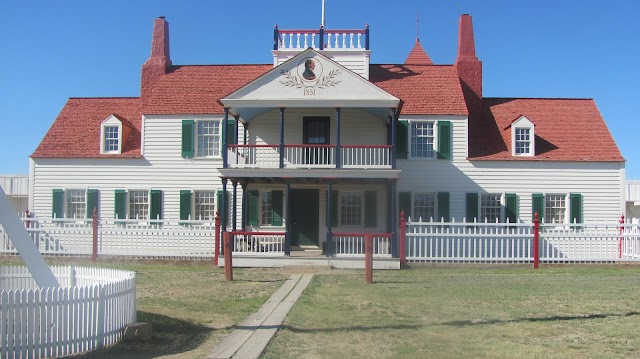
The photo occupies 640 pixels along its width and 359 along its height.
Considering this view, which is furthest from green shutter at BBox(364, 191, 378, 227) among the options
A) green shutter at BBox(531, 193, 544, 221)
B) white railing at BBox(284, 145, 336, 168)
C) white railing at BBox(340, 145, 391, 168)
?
green shutter at BBox(531, 193, 544, 221)

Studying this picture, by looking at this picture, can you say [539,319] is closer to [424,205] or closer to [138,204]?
[424,205]

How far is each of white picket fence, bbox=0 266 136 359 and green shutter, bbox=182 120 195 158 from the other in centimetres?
1577

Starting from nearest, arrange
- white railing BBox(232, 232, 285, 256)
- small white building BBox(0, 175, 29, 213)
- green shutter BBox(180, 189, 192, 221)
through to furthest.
A: white railing BBox(232, 232, 285, 256) < green shutter BBox(180, 189, 192, 221) < small white building BBox(0, 175, 29, 213)

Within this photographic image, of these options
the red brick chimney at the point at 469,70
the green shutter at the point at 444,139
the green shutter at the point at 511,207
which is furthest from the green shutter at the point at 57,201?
the green shutter at the point at 511,207

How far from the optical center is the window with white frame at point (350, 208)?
2483cm

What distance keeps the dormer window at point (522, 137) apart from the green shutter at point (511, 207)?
1593mm

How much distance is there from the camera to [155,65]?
27.6 metres

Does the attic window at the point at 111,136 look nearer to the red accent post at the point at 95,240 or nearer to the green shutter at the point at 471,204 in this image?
the red accent post at the point at 95,240

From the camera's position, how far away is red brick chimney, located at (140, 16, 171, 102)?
27562 mm

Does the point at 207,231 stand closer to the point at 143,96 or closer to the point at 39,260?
the point at 143,96

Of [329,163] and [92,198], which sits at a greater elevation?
[329,163]

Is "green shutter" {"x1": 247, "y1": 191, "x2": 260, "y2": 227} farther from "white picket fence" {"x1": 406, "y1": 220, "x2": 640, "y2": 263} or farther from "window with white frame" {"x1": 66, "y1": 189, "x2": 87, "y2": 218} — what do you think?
"window with white frame" {"x1": 66, "y1": 189, "x2": 87, "y2": 218}

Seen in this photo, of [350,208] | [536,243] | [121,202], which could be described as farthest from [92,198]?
[536,243]

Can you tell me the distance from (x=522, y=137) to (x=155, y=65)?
14.7 m
